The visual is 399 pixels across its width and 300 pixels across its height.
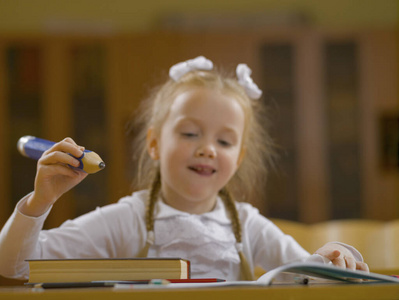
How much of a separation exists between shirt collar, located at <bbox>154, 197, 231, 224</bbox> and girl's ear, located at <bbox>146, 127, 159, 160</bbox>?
0.10 meters

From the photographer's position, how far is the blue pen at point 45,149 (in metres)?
0.71

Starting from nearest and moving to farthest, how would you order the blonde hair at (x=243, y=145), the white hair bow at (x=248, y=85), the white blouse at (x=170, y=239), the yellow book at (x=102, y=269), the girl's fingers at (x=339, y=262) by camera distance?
the yellow book at (x=102, y=269) → the girl's fingers at (x=339, y=262) → the white blouse at (x=170, y=239) → the blonde hair at (x=243, y=145) → the white hair bow at (x=248, y=85)

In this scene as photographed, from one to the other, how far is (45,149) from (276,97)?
3.49m

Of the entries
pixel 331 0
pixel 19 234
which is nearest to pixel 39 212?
pixel 19 234

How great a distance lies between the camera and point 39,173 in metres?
0.77

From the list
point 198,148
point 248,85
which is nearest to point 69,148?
point 198,148

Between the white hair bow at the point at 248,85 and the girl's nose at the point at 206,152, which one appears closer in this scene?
the girl's nose at the point at 206,152

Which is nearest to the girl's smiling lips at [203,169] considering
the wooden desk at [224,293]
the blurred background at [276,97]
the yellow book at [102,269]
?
the yellow book at [102,269]

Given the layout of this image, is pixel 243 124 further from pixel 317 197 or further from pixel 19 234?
pixel 317 197

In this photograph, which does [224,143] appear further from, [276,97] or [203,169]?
[276,97]

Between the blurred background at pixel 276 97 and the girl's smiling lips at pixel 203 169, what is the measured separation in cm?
307

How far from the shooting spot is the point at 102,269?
0.60 metres

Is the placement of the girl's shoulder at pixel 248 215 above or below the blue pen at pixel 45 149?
below

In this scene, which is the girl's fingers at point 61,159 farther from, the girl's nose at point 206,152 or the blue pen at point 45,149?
the girl's nose at point 206,152
